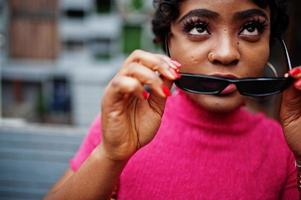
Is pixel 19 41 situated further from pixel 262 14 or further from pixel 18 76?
pixel 262 14

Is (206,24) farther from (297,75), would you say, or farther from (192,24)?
(297,75)

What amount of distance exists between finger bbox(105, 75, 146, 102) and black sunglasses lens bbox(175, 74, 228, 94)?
0.15m

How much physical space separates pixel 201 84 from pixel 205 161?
1.09ft

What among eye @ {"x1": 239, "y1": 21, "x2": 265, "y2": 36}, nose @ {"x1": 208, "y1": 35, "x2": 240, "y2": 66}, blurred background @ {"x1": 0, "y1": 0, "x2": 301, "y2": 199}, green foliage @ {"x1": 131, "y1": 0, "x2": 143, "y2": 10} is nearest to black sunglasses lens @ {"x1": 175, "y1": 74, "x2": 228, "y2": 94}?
nose @ {"x1": 208, "y1": 35, "x2": 240, "y2": 66}

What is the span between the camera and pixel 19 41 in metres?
4.30

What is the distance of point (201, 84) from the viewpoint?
1.00 meters

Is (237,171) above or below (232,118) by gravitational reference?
below

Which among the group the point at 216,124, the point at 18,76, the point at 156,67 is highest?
the point at 156,67

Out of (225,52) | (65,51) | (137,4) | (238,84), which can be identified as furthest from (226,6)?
(65,51)

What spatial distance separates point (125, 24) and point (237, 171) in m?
2.90

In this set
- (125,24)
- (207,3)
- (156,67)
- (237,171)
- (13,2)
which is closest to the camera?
(156,67)

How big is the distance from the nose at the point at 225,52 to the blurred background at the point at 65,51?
84.5 inches

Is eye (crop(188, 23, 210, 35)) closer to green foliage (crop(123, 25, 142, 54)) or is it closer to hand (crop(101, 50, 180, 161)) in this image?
hand (crop(101, 50, 180, 161))

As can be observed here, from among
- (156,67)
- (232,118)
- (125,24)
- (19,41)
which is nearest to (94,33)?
(125,24)
